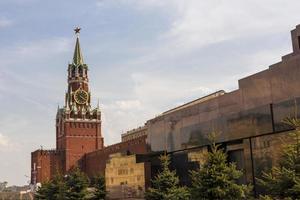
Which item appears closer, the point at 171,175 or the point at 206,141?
the point at 171,175

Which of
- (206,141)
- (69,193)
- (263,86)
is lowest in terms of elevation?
(69,193)

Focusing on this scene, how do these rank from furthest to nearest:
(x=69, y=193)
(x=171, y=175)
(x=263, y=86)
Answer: (x=69, y=193)
(x=171, y=175)
(x=263, y=86)

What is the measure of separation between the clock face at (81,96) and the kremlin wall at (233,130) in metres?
74.5

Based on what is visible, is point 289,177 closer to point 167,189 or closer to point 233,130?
point 233,130

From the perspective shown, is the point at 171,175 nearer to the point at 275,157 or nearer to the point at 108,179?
the point at 275,157

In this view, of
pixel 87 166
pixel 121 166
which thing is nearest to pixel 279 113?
pixel 121 166

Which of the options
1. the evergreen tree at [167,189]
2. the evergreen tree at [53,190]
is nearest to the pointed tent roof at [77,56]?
the evergreen tree at [53,190]

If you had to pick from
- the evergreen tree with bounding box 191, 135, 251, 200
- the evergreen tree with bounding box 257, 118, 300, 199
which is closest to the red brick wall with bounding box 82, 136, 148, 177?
the evergreen tree with bounding box 191, 135, 251, 200

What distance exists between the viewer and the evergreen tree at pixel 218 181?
69.9 feet

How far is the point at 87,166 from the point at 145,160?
240 ft

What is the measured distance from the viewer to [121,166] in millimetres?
38562

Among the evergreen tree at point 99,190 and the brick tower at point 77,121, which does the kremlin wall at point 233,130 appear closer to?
the evergreen tree at point 99,190

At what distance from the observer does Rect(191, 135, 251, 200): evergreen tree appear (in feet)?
69.9

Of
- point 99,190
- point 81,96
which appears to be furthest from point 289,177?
point 81,96
